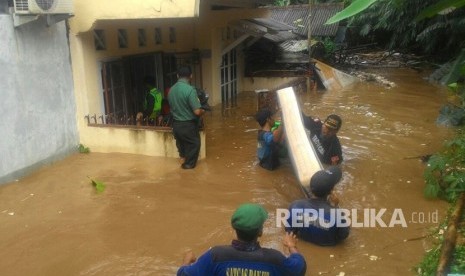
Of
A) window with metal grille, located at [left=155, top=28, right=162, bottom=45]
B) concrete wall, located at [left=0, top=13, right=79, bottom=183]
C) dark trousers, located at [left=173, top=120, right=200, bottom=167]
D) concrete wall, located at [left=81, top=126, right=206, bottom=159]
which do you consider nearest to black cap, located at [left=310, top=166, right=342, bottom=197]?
dark trousers, located at [left=173, top=120, right=200, bottom=167]

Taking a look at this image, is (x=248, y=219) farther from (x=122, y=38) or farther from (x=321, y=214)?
(x=122, y=38)

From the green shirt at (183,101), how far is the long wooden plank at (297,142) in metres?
1.43

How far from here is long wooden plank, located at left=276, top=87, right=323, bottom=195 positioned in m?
5.46

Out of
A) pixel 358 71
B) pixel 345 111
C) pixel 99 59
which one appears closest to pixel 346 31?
pixel 358 71

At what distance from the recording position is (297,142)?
609 centimetres

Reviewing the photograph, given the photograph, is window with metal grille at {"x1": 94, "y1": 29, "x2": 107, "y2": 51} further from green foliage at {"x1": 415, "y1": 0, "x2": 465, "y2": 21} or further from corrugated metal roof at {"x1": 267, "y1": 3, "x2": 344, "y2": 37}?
corrugated metal roof at {"x1": 267, "y1": 3, "x2": 344, "y2": 37}

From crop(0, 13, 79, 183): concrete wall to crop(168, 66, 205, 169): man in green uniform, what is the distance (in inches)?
79.4

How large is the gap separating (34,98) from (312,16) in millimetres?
19253

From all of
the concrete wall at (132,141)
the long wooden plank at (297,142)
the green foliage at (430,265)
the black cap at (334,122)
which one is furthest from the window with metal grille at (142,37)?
the green foliage at (430,265)

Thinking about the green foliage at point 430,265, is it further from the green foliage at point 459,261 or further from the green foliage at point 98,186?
the green foliage at point 98,186

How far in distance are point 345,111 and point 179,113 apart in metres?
6.55

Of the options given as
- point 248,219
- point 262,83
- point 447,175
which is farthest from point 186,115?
point 262,83

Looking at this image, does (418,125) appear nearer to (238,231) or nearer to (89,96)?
(89,96)

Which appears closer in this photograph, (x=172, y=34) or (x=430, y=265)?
(x=430, y=265)
